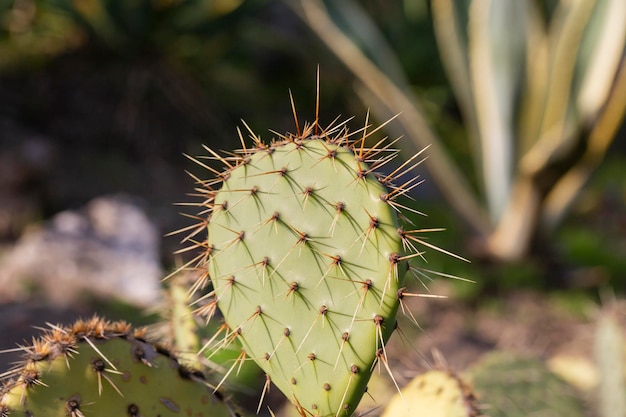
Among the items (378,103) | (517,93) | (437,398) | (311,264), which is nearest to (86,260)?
(378,103)

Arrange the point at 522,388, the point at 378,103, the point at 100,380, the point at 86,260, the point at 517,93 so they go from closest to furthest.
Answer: the point at 100,380, the point at 522,388, the point at 86,260, the point at 517,93, the point at 378,103

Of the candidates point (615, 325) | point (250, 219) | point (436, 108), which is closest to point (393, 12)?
point (436, 108)

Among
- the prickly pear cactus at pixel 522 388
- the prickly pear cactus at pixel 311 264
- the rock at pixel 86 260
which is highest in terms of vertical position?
the prickly pear cactus at pixel 311 264

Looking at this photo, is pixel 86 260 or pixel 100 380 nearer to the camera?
pixel 100 380

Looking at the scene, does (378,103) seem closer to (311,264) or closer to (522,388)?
(522,388)

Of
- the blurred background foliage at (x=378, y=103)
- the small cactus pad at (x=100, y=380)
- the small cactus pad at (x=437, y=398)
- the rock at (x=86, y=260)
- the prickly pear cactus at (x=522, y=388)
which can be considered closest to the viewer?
the small cactus pad at (x=100, y=380)

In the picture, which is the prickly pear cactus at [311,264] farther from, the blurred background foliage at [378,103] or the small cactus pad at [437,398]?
the blurred background foliage at [378,103]

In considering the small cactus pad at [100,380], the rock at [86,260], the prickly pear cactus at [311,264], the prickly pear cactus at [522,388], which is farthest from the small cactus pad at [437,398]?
the rock at [86,260]

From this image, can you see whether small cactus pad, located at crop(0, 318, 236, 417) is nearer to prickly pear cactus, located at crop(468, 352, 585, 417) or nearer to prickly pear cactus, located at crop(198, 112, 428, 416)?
prickly pear cactus, located at crop(198, 112, 428, 416)
